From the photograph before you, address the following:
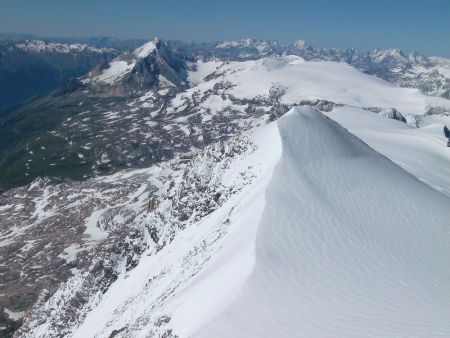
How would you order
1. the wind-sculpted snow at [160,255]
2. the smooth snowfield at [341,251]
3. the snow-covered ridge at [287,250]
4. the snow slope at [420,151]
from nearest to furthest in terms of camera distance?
the smooth snowfield at [341,251] → the snow-covered ridge at [287,250] → the wind-sculpted snow at [160,255] → the snow slope at [420,151]

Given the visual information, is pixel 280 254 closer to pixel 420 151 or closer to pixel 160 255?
pixel 160 255

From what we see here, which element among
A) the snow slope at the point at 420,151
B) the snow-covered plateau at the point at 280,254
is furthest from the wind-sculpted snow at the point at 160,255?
the snow slope at the point at 420,151

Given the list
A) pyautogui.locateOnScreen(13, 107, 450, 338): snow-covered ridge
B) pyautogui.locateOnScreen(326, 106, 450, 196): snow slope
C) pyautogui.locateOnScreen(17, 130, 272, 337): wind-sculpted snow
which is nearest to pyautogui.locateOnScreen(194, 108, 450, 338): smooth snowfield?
pyautogui.locateOnScreen(13, 107, 450, 338): snow-covered ridge

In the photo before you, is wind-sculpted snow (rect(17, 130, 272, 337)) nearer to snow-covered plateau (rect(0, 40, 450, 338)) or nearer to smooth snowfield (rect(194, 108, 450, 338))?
snow-covered plateau (rect(0, 40, 450, 338))

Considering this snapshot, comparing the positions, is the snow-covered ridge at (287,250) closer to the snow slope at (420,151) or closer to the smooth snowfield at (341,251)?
the smooth snowfield at (341,251)

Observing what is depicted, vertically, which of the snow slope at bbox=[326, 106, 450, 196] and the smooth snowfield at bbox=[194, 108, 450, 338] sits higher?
the smooth snowfield at bbox=[194, 108, 450, 338]

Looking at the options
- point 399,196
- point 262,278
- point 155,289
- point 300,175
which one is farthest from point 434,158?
point 262,278

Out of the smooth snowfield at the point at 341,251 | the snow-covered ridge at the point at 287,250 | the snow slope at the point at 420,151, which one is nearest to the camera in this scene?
the smooth snowfield at the point at 341,251

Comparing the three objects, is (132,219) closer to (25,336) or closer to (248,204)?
(25,336)

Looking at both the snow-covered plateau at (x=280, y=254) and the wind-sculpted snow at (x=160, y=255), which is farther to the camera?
the wind-sculpted snow at (x=160, y=255)
